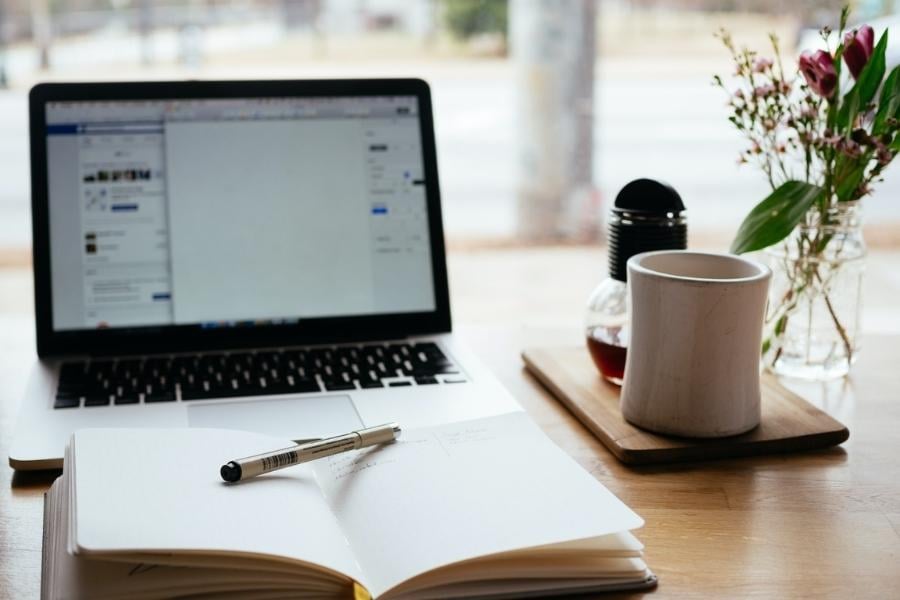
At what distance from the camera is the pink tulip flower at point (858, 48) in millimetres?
931

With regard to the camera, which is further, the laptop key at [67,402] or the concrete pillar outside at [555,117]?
the concrete pillar outside at [555,117]

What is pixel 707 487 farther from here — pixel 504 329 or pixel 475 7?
pixel 475 7

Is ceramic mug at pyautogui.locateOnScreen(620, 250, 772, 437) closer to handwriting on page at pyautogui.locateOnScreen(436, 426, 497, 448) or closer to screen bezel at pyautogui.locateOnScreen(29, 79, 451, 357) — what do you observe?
handwriting on page at pyautogui.locateOnScreen(436, 426, 497, 448)

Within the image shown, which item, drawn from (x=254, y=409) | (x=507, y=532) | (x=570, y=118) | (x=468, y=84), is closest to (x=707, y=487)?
(x=507, y=532)

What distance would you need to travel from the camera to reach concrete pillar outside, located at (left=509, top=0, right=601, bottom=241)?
402cm

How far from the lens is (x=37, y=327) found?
1.02 metres

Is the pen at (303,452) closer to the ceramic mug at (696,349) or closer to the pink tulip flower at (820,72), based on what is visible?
the ceramic mug at (696,349)

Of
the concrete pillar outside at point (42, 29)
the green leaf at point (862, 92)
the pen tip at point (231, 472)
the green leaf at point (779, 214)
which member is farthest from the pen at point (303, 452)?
the concrete pillar outside at point (42, 29)

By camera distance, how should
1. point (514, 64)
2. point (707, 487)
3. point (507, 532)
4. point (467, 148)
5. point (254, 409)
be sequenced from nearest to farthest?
point (507, 532), point (707, 487), point (254, 409), point (514, 64), point (467, 148)

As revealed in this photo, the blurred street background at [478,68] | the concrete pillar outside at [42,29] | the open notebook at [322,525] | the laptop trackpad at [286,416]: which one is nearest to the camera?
the open notebook at [322,525]

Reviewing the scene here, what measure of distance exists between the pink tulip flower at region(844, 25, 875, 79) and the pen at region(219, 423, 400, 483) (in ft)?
1.80

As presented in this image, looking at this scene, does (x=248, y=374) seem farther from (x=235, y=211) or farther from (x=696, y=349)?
(x=696, y=349)

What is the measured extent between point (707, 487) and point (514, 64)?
3.54 m

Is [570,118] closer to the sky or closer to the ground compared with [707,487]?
closer to the sky
